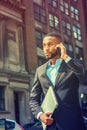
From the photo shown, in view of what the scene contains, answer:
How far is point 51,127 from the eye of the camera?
242 centimetres

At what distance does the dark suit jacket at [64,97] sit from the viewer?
7.89ft

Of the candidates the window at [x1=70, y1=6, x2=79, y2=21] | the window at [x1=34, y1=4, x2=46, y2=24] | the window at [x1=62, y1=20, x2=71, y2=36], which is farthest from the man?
the window at [x1=70, y1=6, x2=79, y2=21]

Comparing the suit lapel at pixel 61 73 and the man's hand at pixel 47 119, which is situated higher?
the suit lapel at pixel 61 73

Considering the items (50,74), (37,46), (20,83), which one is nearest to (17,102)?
(20,83)

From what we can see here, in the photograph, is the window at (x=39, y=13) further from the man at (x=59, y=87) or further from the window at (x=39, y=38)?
the man at (x=59, y=87)

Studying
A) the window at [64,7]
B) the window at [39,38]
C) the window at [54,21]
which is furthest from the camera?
the window at [64,7]

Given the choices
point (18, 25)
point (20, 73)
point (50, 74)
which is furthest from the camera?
point (18, 25)

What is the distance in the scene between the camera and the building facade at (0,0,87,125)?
80.7ft

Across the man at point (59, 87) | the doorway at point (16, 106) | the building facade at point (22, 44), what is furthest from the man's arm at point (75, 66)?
the doorway at point (16, 106)

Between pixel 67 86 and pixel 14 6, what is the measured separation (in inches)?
994

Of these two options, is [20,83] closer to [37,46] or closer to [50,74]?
[37,46]

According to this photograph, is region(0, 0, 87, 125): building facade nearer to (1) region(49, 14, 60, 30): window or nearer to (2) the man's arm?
(1) region(49, 14, 60, 30): window

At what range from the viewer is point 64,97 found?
→ 2.45 m

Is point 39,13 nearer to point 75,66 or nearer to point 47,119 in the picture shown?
point 75,66
